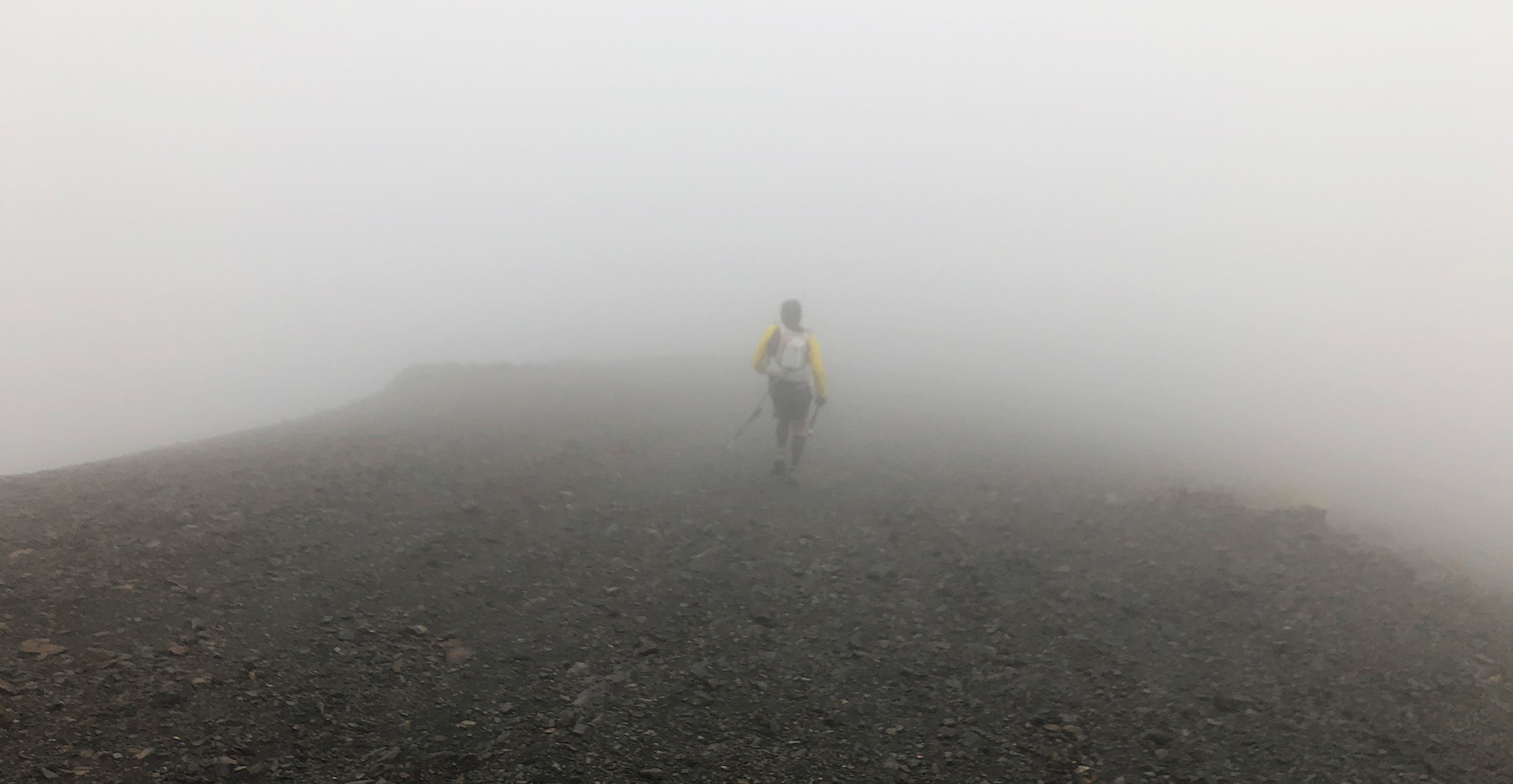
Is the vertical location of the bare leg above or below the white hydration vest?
below

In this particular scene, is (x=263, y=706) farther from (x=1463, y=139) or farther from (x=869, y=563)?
(x=1463, y=139)

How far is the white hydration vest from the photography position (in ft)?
44.0

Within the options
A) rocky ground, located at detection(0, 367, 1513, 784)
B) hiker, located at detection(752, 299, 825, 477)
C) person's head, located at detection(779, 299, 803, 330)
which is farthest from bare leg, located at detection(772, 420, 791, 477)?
person's head, located at detection(779, 299, 803, 330)

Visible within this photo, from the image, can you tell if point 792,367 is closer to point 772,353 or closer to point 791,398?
point 772,353

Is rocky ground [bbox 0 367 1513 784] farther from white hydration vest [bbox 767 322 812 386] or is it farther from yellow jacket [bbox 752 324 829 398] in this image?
white hydration vest [bbox 767 322 812 386]

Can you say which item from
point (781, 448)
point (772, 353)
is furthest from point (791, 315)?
point (781, 448)

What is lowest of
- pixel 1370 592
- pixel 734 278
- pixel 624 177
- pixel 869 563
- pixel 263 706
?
pixel 1370 592

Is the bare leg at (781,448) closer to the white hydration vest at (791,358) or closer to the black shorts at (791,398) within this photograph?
the black shorts at (791,398)

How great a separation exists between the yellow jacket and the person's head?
0.74 feet

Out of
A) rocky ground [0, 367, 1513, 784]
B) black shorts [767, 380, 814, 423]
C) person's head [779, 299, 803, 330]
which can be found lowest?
rocky ground [0, 367, 1513, 784]

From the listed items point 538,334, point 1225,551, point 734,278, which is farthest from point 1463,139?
point 1225,551

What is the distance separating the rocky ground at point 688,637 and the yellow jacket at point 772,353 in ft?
6.41

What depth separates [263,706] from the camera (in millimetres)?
5609

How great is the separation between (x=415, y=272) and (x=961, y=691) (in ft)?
459
